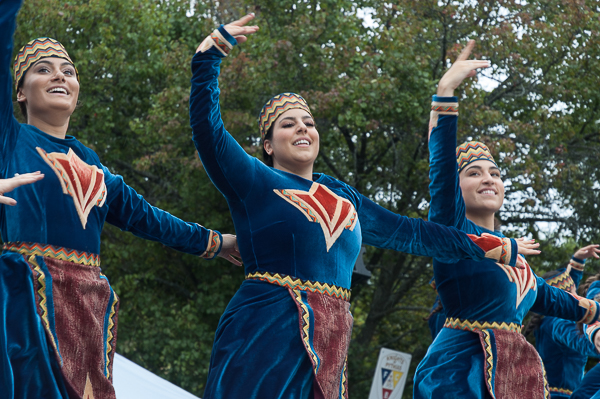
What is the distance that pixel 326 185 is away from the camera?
12.0 ft

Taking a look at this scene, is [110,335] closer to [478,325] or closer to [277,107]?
[277,107]

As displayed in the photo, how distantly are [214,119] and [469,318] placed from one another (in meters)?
1.84

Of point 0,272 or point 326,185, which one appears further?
point 326,185

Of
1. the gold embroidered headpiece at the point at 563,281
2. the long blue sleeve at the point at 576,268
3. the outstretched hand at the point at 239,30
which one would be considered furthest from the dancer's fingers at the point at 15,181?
the long blue sleeve at the point at 576,268

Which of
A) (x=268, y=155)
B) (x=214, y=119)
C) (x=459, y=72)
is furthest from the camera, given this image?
(x=459, y=72)

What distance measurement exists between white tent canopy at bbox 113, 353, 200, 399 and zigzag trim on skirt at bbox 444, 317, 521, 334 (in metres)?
2.29

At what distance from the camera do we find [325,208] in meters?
3.46

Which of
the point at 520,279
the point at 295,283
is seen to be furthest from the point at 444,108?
the point at 295,283

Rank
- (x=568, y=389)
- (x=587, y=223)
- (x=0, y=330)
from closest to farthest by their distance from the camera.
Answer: (x=0, y=330) < (x=568, y=389) < (x=587, y=223)

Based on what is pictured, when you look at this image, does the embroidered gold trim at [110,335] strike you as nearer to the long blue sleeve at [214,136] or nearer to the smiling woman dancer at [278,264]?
the smiling woman dancer at [278,264]

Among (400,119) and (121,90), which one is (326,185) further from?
(121,90)

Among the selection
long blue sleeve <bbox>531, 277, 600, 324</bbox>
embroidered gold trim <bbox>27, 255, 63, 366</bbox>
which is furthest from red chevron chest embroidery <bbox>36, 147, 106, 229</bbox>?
long blue sleeve <bbox>531, 277, 600, 324</bbox>

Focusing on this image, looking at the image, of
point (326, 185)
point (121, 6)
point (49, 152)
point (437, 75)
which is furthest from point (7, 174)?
point (121, 6)

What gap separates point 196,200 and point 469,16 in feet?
14.2
